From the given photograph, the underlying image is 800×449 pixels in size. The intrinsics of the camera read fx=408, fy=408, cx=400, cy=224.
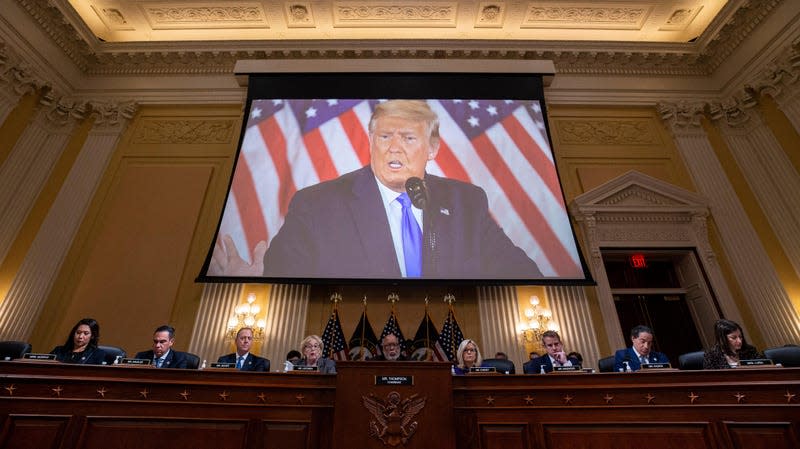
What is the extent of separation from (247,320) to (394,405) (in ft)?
12.8

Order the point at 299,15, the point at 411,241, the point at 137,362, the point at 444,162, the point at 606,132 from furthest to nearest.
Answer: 1. the point at 299,15
2. the point at 606,132
3. the point at 444,162
4. the point at 411,241
5. the point at 137,362

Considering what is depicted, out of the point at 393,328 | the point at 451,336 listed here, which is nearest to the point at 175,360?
the point at 393,328

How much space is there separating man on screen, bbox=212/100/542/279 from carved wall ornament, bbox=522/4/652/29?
12.2 feet

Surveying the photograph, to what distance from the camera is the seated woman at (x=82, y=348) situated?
3402 millimetres

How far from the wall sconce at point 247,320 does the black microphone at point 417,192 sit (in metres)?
2.76

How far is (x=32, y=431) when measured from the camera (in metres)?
2.40

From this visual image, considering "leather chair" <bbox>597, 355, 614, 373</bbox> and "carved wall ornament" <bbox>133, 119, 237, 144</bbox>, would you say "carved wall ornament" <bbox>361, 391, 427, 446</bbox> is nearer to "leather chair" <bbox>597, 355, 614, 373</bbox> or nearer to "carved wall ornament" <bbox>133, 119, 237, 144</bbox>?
"leather chair" <bbox>597, 355, 614, 373</bbox>

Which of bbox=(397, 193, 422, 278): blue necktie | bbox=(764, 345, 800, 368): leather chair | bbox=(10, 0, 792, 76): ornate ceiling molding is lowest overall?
bbox=(764, 345, 800, 368): leather chair

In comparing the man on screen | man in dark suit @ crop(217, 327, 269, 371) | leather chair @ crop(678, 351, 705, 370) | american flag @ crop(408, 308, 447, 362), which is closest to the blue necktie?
the man on screen

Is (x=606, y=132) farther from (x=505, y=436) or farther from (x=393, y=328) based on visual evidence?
(x=505, y=436)

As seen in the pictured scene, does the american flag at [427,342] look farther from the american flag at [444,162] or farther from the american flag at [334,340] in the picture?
the american flag at [444,162]

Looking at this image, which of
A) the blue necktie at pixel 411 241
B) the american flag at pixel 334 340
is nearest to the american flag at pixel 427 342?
the blue necktie at pixel 411 241

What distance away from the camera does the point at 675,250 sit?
6461 millimetres

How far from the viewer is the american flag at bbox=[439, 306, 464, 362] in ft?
18.1
